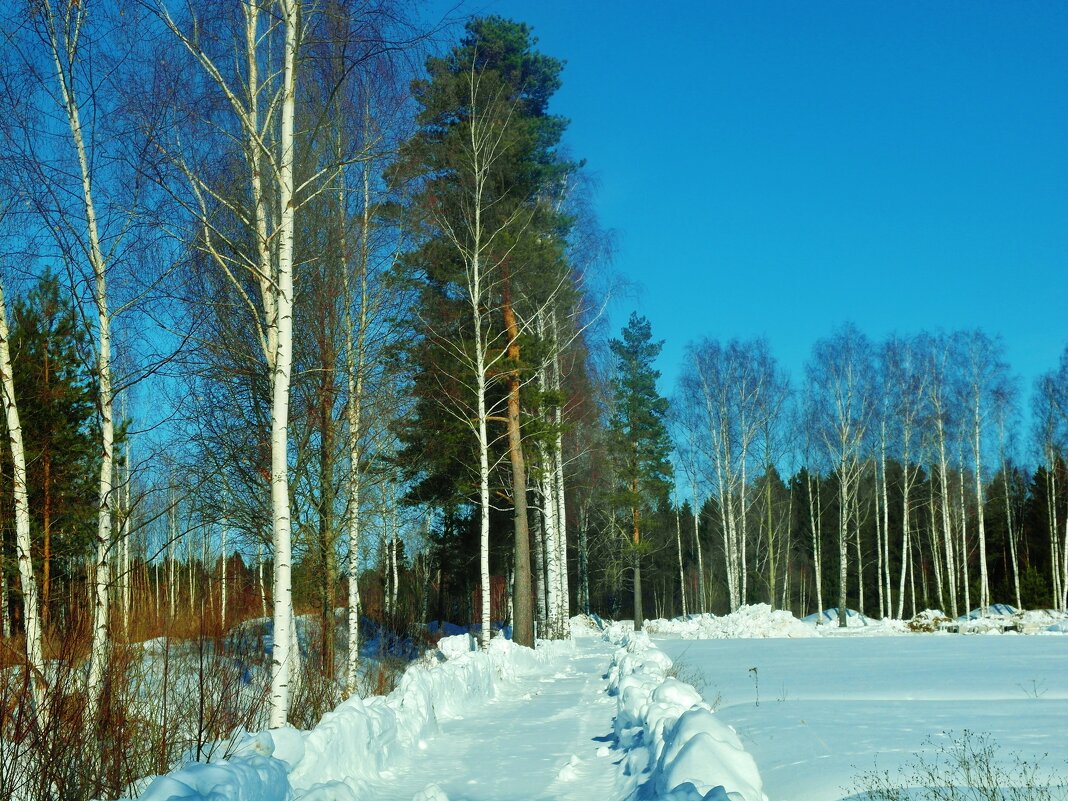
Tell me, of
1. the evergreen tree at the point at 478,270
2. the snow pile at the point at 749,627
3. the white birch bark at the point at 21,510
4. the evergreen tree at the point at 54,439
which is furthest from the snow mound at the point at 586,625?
the white birch bark at the point at 21,510

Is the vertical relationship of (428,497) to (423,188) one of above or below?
below

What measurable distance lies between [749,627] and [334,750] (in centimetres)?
2540

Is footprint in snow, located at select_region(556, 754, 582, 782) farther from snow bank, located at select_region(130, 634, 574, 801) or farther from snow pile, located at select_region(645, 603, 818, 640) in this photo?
snow pile, located at select_region(645, 603, 818, 640)

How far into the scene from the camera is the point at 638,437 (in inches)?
1582


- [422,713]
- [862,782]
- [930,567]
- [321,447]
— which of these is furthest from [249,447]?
[930,567]

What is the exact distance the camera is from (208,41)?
7.89 m

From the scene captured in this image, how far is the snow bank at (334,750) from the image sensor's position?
4.06 meters

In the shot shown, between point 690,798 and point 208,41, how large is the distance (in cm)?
744

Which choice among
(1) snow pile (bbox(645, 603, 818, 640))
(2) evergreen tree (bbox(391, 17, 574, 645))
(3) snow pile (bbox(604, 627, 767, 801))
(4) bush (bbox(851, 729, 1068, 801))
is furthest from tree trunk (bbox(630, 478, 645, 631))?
(4) bush (bbox(851, 729, 1068, 801))

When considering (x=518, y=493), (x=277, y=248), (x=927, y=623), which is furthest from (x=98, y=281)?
(x=927, y=623)

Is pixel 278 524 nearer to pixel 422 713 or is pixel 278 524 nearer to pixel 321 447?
pixel 422 713

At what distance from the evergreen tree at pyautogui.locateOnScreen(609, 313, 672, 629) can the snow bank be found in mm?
26875

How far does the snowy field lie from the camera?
6.10m

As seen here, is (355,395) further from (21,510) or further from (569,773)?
(569,773)
